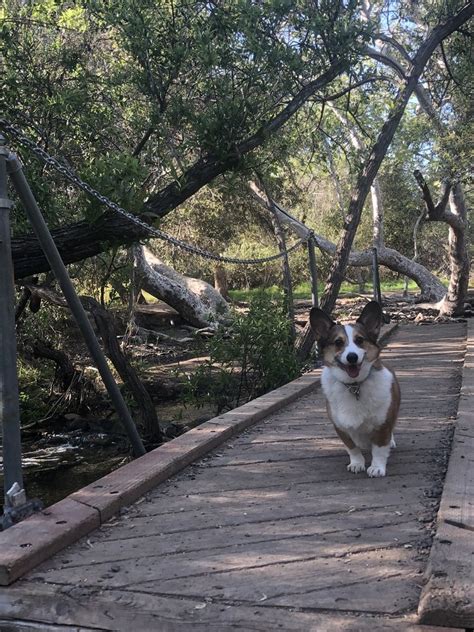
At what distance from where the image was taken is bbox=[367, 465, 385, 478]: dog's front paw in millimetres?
3658

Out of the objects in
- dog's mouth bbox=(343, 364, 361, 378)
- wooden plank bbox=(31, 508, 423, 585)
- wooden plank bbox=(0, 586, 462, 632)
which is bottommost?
wooden plank bbox=(0, 586, 462, 632)

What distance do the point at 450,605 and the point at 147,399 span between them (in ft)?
19.7

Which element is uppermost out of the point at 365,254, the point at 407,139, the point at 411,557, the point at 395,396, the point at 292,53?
the point at 407,139

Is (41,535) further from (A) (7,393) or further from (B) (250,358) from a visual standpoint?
(B) (250,358)

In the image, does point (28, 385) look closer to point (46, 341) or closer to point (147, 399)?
point (46, 341)

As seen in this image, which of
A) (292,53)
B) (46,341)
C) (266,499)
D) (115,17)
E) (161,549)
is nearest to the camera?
(161,549)

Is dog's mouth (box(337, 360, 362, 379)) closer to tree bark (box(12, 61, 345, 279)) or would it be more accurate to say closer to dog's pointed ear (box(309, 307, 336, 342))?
dog's pointed ear (box(309, 307, 336, 342))

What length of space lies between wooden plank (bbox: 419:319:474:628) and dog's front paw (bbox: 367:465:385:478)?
37 centimetres

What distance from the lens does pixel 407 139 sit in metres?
15.4

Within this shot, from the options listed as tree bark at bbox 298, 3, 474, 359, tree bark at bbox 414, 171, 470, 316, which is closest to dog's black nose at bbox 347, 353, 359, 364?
tree bark at bbox 298, 3, 474, 359

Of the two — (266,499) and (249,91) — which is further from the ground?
(249,91)

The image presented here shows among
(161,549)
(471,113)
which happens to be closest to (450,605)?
(161,549)

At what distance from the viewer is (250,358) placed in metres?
7.62

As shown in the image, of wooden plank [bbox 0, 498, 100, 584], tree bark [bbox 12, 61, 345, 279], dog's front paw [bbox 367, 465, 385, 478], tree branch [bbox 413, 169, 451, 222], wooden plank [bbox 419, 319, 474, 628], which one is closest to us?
wooden plank [bbox 419, 319, 474, 628]
